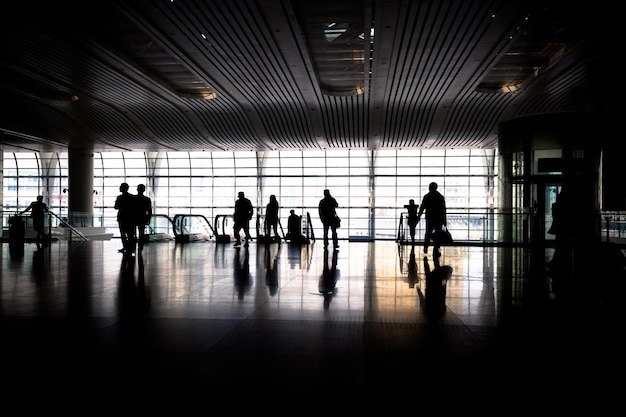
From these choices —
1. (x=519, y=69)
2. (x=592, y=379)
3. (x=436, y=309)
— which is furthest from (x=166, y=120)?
(x=592, y=379)

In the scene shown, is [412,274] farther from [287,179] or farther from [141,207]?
[287,179]

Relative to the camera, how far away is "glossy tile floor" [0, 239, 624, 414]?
233 centimetres

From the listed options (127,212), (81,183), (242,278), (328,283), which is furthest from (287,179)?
(328,283)

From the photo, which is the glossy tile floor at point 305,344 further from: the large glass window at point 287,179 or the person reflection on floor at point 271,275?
the large glass window at point 287,179

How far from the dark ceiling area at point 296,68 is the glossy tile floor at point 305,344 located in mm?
6184

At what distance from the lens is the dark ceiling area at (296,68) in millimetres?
10242

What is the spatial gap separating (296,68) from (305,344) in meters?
11.8

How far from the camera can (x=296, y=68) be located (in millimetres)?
14000

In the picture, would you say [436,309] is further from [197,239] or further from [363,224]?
[363,224]

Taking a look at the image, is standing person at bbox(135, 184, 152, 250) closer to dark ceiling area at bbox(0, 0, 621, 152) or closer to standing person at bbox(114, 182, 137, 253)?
standing person at bbox(114, 182, 137, 253)

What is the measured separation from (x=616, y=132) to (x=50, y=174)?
32.3m

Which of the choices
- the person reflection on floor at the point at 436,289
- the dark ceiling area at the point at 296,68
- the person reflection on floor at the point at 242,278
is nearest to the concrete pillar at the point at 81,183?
the dark ceiling area at the point at 296,68

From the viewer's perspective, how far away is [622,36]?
11.1 meters

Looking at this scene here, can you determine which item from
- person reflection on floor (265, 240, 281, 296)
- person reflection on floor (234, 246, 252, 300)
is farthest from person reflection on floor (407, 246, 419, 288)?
person reflection on floor (234, 246, 252, 300)
